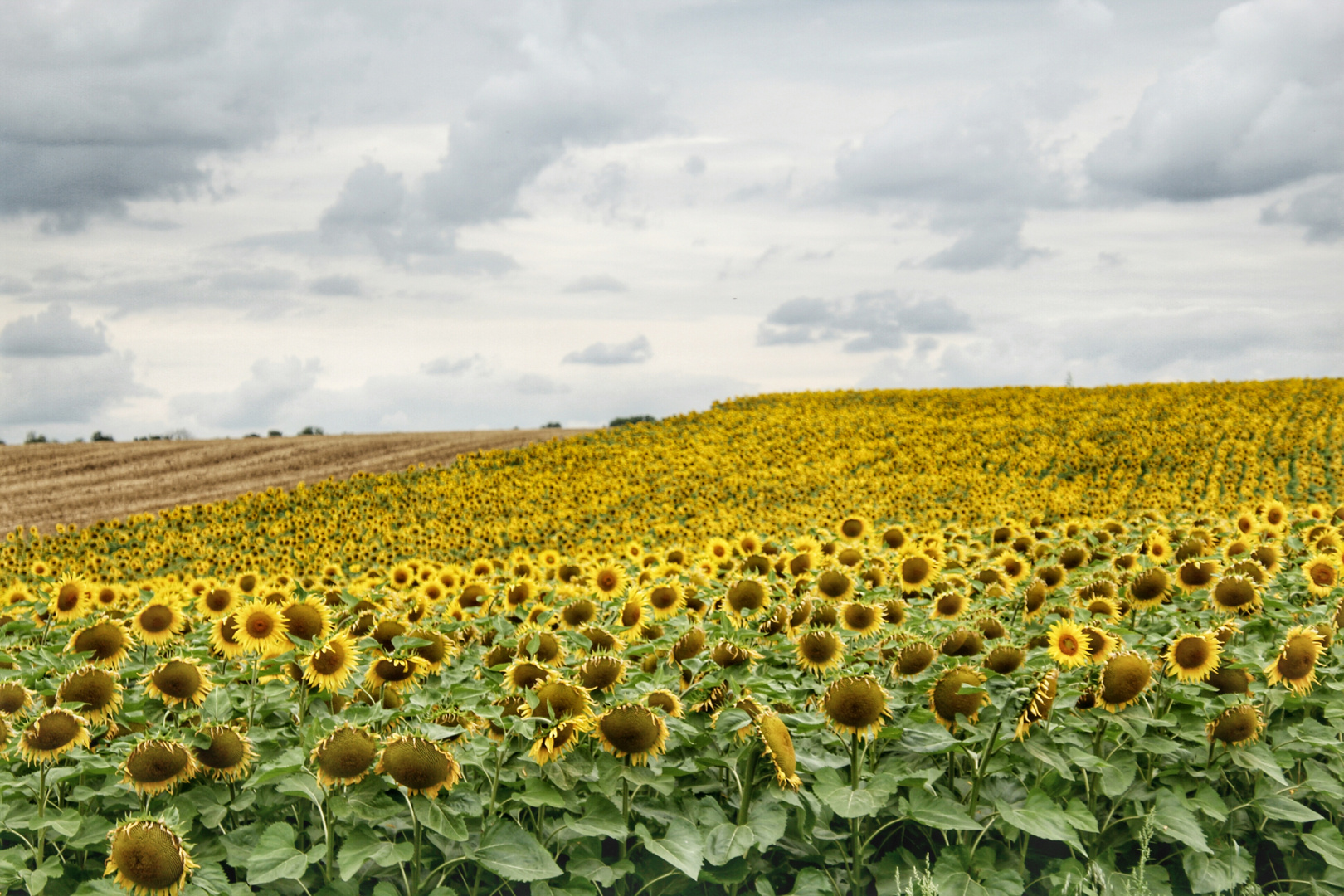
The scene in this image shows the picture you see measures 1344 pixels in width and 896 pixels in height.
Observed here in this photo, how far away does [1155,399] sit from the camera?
1227 inches

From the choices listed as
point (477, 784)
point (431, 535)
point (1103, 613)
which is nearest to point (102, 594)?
point (477, 784)

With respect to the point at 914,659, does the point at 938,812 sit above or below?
below

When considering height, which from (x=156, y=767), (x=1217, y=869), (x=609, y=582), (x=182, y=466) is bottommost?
(x=1217, y=869)

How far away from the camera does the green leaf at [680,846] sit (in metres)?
2.77

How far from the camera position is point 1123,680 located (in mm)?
3348

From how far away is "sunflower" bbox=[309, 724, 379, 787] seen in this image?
2.85 meters

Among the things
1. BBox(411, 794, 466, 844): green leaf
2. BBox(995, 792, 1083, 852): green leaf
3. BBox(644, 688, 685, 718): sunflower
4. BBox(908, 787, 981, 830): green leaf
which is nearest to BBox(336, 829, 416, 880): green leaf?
BBox(411, 794, 466, 844): green leaf

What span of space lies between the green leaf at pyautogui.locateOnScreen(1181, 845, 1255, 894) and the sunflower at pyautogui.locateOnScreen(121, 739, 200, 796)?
3.54 metres

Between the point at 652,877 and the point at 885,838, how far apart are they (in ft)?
3.06

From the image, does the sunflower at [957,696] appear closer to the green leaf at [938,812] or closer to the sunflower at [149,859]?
the green leaf at [938,812]

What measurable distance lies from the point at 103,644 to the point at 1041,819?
379 cm

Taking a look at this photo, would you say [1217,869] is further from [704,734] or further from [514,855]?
[514,855]

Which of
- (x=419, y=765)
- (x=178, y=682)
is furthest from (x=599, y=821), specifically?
(x=178, y=682)

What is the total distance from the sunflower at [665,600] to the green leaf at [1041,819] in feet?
5.76
